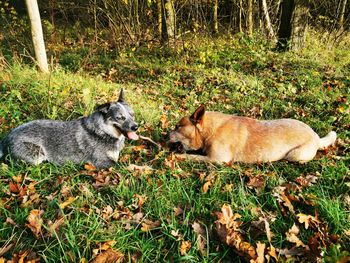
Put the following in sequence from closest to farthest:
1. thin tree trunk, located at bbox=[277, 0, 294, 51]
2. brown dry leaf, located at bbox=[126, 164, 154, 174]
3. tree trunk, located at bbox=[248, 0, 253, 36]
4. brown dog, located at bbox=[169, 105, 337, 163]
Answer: brown dry leaf, located at bbox=[126, 164, 154, 174] → brown dog, located at bbox=[169, 105, 337, 163] → thin tree trunk, located at bbox=[277, 0, 294, 51] → tree trunk, located at bbox=[248, 0, 253, 36]

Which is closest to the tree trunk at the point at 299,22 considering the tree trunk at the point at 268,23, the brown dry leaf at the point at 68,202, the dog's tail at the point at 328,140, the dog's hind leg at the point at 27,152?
the tree trunk at the point at 268,23

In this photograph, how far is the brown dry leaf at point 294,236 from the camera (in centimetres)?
301

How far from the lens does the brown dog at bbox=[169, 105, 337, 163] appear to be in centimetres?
451

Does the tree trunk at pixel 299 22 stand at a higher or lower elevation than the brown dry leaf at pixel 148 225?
higher

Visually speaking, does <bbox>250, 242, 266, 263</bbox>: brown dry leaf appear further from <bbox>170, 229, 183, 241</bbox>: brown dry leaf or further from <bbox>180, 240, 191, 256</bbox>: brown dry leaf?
<bbox>170, 229, 183, 241</bbox>: brown dry leaf

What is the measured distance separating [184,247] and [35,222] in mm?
1531

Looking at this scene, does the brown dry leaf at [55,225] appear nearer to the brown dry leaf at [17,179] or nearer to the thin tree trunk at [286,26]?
the brown dry leaf at [17,179]

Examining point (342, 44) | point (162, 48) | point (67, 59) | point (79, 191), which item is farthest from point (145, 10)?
point (79, 191)

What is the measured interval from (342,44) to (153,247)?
10.7m

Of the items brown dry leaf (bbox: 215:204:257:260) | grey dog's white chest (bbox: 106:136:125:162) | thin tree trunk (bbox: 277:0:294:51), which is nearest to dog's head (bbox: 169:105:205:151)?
grey dog's white chest (bbox: 106:136:125:162)

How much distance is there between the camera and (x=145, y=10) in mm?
10914

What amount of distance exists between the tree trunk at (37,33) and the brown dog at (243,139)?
168 inches

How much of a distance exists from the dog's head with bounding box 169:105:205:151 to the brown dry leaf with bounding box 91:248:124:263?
6.91ft

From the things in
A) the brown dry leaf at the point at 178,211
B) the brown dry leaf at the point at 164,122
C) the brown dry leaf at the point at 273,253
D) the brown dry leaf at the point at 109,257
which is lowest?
the brown dry leaf at the point at 164,122
